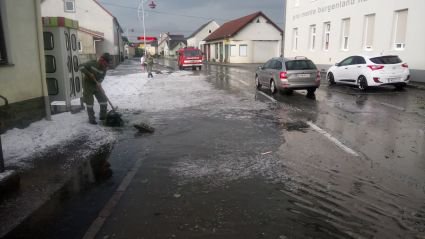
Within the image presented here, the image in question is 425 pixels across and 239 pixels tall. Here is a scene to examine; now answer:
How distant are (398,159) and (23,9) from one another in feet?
27.4

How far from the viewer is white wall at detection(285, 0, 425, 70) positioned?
18344 mm

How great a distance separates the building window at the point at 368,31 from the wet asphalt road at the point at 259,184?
47.6 ft

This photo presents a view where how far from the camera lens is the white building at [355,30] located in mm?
18470

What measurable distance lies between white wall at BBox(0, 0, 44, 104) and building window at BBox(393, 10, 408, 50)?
17791 mm

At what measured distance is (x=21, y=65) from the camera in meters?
8.29

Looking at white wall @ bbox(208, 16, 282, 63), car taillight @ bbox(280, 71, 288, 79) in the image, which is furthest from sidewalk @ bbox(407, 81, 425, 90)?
white wall @ bbox(208, 16, 282, 63)

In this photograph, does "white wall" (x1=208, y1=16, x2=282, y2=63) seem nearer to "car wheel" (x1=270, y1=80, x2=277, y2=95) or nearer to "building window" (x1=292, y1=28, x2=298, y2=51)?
"building window" (x1=292, y1=28, x2=298, y2=51)

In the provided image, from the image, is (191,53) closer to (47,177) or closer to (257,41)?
(257,41)

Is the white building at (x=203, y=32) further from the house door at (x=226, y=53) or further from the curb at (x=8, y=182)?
the curb at (x=8, y=182)

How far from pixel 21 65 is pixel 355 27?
2113cm

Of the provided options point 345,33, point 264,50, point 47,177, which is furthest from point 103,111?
point 264,50

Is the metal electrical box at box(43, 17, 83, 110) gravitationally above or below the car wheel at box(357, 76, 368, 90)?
above

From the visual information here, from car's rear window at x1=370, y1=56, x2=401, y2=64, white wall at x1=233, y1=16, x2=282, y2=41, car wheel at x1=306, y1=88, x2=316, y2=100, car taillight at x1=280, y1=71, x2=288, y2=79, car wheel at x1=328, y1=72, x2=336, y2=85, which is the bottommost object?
car wheel at x1=306, y1=88, x2=316, y2=100

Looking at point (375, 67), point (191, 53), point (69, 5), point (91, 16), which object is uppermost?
point (69, 5)
